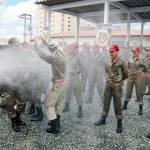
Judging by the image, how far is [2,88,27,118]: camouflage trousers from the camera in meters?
5.93

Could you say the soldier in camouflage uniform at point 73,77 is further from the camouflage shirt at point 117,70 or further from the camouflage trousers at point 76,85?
the camouflage shirt at point 117,70

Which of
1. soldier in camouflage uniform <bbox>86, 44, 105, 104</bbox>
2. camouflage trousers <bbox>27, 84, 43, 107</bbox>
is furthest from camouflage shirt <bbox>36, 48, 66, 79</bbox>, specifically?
soldier in camouflage uniform <bbox>86, 44, 105, 104</bbox>

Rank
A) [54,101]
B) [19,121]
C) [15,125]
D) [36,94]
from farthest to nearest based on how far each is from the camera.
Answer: [36,94], [19,121], [15,125], [54,101]

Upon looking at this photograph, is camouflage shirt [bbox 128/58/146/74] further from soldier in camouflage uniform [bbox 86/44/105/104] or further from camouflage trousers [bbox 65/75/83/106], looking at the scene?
camouflage trousers [bbox 65/75/83/106]

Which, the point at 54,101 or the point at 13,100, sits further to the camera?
the point at 13,100

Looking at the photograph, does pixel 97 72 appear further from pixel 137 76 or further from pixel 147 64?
pixel 147 64

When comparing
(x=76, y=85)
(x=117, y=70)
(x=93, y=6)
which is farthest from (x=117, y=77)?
(x=93, y=6)

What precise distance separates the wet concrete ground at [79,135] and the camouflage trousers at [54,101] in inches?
17.2

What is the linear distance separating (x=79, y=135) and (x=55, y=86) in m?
1.16

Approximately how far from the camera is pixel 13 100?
602cm

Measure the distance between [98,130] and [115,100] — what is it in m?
0.78

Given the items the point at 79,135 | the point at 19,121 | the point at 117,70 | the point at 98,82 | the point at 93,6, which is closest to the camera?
the point at 79,135

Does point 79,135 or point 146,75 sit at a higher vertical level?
point 146,75

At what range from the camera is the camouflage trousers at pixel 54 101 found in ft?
19.1
